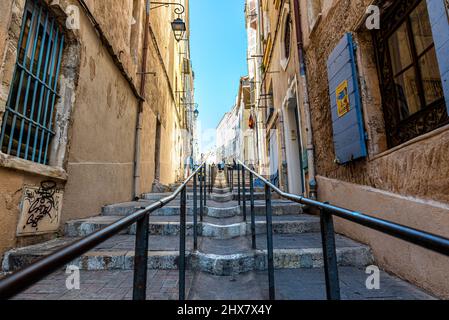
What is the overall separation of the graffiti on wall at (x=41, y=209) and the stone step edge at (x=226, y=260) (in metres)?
0.59

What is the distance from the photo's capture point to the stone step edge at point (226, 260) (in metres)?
2.37

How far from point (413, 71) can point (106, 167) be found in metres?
4.27

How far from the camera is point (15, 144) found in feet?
8.16

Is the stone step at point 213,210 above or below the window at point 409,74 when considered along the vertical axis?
below

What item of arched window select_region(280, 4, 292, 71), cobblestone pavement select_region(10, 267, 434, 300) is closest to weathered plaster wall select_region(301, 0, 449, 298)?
cobblestone pavement select_region(10, 267, 434, 300)

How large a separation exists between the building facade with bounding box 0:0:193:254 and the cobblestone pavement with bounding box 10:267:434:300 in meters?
0.87

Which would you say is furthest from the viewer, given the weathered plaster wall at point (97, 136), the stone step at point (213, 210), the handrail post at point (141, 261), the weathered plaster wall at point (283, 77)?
the weathered plaster wall at point (283, 77)

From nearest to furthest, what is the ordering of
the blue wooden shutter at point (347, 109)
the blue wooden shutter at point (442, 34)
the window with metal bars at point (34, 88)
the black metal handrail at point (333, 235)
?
the black metal handrail at point (333, 235)
the blue wooden shutter at point (442, 34)
the window with metal bars at point (34, 88)
the blue wooden shutter at point (347, 109)

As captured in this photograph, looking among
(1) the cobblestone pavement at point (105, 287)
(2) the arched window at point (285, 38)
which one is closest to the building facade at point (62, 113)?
(1) the cobblestone pavement at point (105, 287)

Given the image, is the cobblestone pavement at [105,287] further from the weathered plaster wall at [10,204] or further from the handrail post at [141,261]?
the handrail post at [141,261]

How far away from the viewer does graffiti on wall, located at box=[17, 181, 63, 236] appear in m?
2.47

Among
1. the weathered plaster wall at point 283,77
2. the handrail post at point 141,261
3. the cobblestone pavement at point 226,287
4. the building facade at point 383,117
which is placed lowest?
the cobblestone pavement at point 226,287

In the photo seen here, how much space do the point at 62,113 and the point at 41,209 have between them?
1.19 meters
